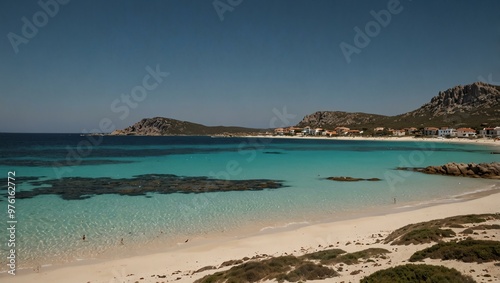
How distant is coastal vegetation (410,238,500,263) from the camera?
934cm

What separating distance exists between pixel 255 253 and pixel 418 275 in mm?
6963

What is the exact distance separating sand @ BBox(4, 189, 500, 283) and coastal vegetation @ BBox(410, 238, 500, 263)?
0.35 metres

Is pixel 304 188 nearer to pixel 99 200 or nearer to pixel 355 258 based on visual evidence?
pixel 99 200

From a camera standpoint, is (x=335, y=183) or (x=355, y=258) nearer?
(x=355, y=258)

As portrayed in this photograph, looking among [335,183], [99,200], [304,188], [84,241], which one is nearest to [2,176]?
[99,200]

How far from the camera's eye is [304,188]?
1267 inches

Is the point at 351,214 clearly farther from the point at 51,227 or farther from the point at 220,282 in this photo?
the point at 51,227

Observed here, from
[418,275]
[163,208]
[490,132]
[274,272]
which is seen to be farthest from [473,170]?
[490,132]

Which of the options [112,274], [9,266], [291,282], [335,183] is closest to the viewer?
[291,282]

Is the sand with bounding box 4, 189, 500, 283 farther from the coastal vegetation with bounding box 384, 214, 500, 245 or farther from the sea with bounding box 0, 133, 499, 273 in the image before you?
the sea with bounding box 0, 133, 499, 273

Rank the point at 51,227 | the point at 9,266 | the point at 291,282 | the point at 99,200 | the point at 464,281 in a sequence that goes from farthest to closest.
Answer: the point at 99,200
the point at 51,227
the point at 9,266
the point at 291,282
the point at 464,281

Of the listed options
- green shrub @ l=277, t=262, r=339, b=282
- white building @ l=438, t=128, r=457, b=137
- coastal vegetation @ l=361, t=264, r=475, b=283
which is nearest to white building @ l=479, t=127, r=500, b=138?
white building @ l=438, t=128, r=457, b=137

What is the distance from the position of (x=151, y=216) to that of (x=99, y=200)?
771cm

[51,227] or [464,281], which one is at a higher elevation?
[464,281]
